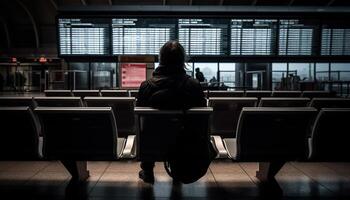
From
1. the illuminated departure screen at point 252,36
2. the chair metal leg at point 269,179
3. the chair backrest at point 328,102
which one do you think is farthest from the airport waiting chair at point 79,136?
the illuminated departure screen at point 252,36

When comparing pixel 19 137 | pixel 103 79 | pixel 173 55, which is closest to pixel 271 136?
pixel 173 55

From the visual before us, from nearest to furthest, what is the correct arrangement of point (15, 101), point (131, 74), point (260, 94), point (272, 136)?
point (272, 136) → point (15, 101) → point (260, 94) → point (131, 74)

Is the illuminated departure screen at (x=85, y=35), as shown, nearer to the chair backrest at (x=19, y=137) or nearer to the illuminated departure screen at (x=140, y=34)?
the illuminated departure screen at (x=140, y=34)

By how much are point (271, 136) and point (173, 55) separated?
1.07m

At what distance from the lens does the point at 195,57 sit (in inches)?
343

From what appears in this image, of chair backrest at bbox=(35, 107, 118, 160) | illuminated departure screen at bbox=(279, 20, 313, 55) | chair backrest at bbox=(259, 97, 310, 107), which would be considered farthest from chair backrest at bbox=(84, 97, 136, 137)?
illuminated departure screen at bbox=(279, 20, 313, 55)

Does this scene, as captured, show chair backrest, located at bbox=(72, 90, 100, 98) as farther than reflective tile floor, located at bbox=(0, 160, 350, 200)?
Yes

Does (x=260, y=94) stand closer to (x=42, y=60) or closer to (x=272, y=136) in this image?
(x=272, y=136)

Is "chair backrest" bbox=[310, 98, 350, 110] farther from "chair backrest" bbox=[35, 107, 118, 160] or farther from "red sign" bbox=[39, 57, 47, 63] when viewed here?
"red sign" bbox=[39, 57, 47, 63]

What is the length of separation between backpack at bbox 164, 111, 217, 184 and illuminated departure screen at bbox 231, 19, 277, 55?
646 centimetres

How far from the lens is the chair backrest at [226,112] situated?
11.9 ft

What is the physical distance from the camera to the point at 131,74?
8.45 metres

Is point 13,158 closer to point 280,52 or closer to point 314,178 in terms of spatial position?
point 314,178

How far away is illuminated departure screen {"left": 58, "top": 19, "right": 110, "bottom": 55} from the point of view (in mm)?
8602
